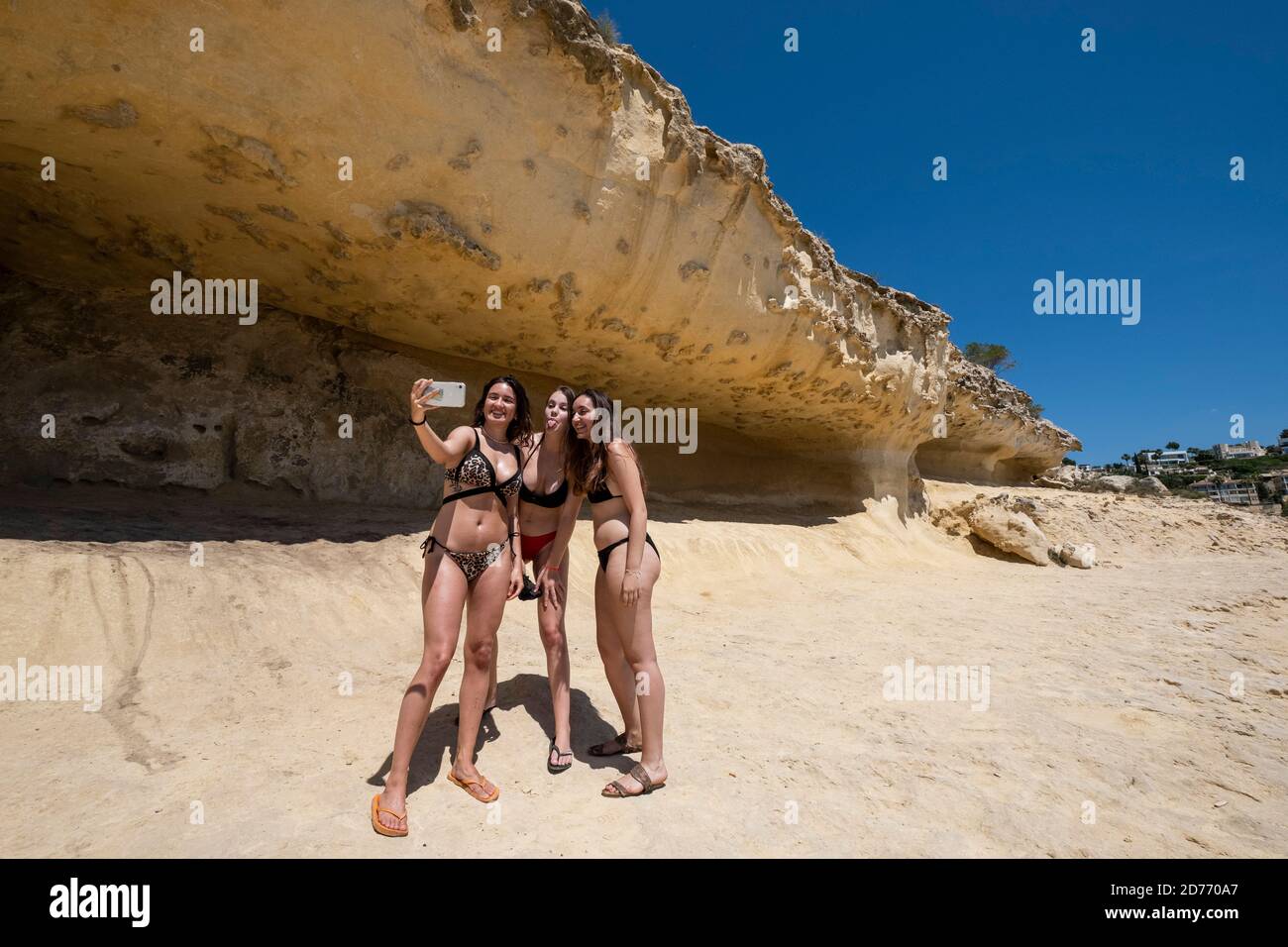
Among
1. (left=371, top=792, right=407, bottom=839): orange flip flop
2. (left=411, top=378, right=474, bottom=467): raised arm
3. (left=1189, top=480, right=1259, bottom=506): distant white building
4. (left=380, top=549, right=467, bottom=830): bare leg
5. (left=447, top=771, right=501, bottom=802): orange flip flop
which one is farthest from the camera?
(left=1189, top=480, right=1259, bottom=506): distant white building

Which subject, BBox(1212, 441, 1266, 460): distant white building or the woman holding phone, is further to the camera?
BBox(1212, 441, 1266, 460): distant white building

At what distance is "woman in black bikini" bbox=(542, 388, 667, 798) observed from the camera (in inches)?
100

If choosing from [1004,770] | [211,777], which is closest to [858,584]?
[1004,770]

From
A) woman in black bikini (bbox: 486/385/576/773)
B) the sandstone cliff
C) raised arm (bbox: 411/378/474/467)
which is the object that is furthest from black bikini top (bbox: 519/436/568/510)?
the sandstone cliff

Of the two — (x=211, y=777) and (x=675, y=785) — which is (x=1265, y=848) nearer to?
(x=675, y=785)

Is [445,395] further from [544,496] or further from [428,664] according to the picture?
[428,664]

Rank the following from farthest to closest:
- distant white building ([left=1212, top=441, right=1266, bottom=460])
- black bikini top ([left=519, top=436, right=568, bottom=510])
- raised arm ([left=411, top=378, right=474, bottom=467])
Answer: distant white building ([left=1212, top=441, right=1266, bottom=460]), black bikini top ([left=519, top=436, right=568, bottom=510]), raised arm ([left=411, top=378, right=474, bottom=467])

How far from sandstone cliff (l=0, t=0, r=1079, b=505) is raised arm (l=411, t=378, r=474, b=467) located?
2.68m

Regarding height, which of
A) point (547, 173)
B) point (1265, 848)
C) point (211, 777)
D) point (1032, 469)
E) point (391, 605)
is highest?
point (547, 173)

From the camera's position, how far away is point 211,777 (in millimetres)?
2398

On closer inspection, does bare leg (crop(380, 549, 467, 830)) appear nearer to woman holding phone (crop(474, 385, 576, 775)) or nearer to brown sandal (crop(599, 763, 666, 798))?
woman holding phone (crop(474, 385, 576, 775))

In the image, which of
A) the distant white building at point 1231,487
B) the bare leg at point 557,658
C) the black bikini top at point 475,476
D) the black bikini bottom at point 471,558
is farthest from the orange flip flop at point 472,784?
the distant white building at point 1231,487

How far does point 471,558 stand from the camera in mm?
2568

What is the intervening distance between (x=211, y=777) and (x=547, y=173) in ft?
14.9
